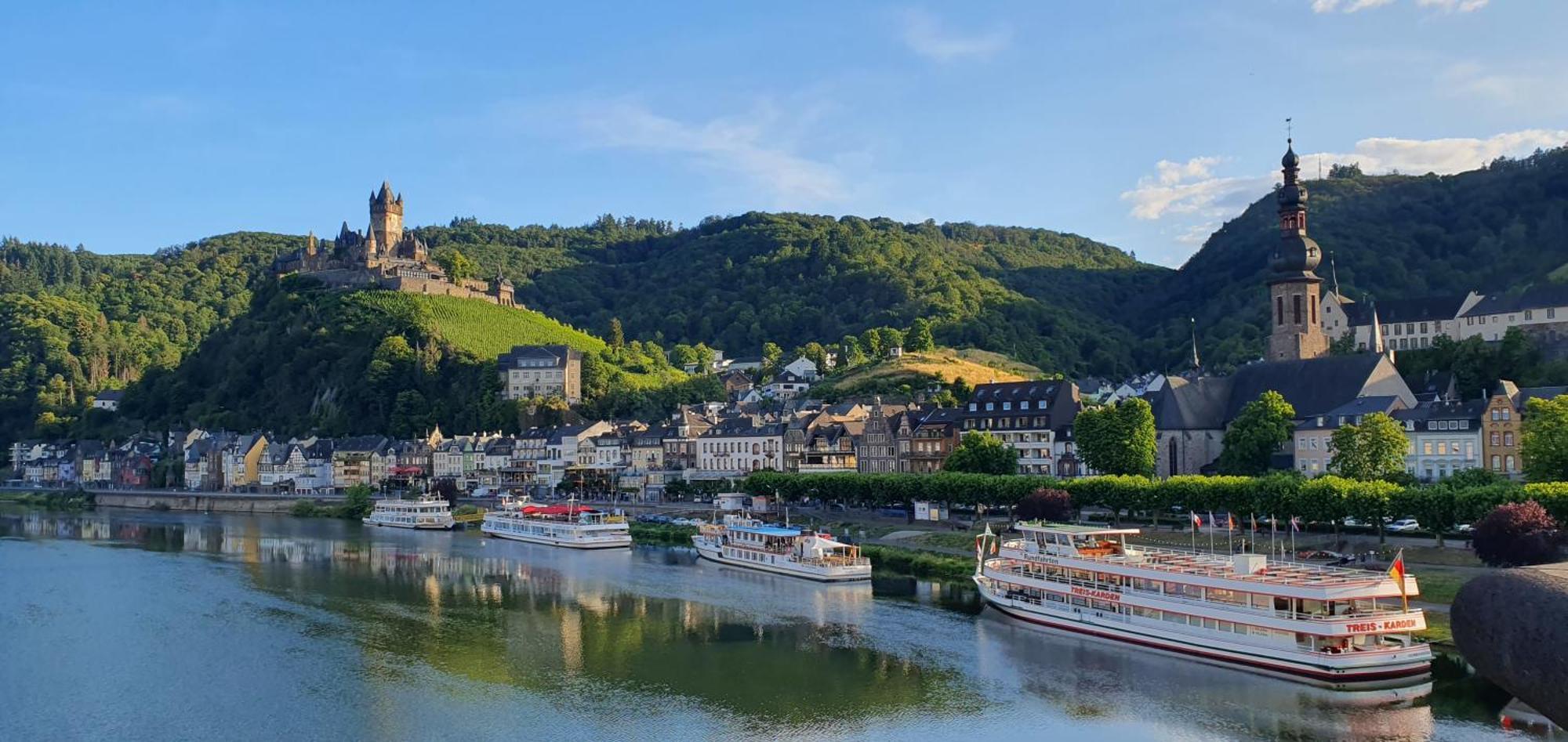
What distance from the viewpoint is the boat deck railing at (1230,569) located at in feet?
122

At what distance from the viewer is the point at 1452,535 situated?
5028 cm

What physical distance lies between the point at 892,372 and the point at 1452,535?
75.8 metres

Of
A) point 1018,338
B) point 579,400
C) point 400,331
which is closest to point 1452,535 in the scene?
point 579,400

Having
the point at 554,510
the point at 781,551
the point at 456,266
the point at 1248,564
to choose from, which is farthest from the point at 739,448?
the point at 456,266

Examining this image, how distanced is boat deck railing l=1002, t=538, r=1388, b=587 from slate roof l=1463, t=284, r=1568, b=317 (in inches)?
2103

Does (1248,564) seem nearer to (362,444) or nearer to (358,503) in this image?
(358,503)

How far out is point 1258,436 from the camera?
2601 inches

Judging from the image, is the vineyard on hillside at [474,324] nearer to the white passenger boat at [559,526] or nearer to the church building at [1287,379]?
the white passenger boat at [559,526]

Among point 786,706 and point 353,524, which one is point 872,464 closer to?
point 353,524

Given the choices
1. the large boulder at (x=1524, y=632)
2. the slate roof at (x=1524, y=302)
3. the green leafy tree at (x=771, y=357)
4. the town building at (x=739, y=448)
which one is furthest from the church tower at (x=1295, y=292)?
the large boulder at (x=1524, y=632)

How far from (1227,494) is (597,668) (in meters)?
31.3

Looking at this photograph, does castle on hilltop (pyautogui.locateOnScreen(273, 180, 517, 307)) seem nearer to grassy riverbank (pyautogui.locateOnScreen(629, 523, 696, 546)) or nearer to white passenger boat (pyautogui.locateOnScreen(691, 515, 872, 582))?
grassy riverbank (pyautogui.locateOnScreen(629, 523, 696, 546))

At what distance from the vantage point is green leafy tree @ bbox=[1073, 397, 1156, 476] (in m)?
68.4

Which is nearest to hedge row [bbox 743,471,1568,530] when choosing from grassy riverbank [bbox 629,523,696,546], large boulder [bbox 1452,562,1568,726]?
grassy riverbank [bbox 629,523,696,546]
